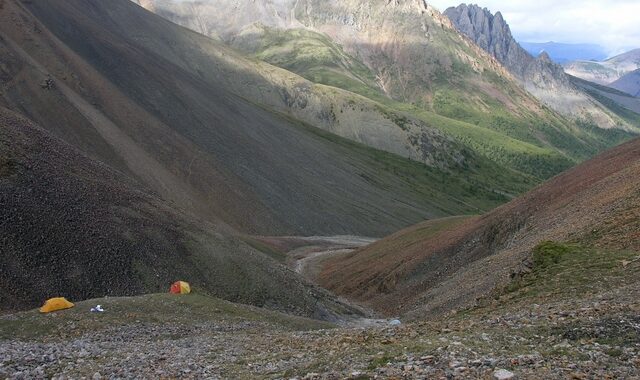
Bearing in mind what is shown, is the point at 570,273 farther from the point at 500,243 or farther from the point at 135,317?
the point at 500,243

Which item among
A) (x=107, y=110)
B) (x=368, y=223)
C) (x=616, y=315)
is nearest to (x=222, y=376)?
(x=616, y=315)

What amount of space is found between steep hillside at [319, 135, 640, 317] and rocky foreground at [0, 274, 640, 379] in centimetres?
992

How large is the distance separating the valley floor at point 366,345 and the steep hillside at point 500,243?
27.9 feet

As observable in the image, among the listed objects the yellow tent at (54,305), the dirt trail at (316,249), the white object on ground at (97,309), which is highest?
the yellow tent at (54,305)

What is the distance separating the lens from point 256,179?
112 meters

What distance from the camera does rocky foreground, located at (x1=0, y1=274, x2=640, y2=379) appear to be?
47.1 ft

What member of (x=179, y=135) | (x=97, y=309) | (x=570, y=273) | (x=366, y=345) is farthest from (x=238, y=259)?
(x=179, y=135)

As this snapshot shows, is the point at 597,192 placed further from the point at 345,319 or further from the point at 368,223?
the point at 368,223

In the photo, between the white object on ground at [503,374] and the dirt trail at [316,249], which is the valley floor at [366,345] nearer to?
the white object on ground at [503,374]

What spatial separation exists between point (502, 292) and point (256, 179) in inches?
3372

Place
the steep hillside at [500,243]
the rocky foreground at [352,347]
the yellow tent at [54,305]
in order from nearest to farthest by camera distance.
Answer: the rocky foreground at [352,347], the yellow tent at [54,305], the steep hillside at [500,243]

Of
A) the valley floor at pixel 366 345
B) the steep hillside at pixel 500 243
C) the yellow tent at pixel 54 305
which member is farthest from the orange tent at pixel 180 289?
the steep hillside at pixel 500 243

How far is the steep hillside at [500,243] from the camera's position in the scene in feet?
109

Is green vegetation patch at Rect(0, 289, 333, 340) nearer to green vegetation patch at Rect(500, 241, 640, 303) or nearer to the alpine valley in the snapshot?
the alpine valley
